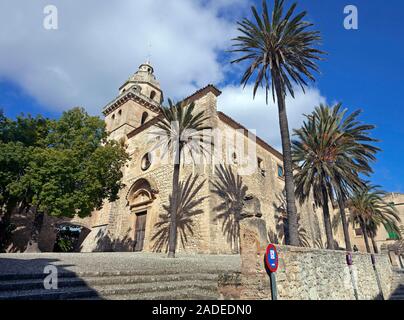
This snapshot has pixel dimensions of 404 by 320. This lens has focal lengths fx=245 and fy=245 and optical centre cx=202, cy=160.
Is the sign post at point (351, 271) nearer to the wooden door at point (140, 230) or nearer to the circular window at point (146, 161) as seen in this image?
the wooden door at point (140, 230)

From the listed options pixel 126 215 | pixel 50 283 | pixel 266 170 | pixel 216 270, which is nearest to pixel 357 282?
pixel 216 270

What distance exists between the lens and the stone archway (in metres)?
15.5

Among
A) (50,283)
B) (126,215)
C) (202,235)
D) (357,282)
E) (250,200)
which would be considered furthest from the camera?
(126,215)

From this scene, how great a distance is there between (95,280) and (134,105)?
18993mm

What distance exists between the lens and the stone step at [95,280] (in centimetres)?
406

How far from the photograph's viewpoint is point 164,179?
15492 millimetres

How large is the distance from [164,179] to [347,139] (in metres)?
10.8

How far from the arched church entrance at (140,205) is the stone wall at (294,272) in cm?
1071

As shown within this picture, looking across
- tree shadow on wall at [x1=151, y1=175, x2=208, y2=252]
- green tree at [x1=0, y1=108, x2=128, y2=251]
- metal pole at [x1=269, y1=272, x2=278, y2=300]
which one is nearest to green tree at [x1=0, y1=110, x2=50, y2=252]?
green tree at [x1=0, y1=108, x2=128, y2=251]

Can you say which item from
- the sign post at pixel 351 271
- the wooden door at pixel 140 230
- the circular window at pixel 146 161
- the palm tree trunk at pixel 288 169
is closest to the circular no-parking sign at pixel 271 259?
the palm tree trunk at pixel 288 169

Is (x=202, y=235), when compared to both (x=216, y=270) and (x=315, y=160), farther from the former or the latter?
(x=315, y=160)

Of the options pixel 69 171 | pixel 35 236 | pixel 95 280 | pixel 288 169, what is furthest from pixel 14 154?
pixel 288 169

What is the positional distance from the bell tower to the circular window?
3839mm

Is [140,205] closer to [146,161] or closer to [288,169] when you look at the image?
[146,161]
